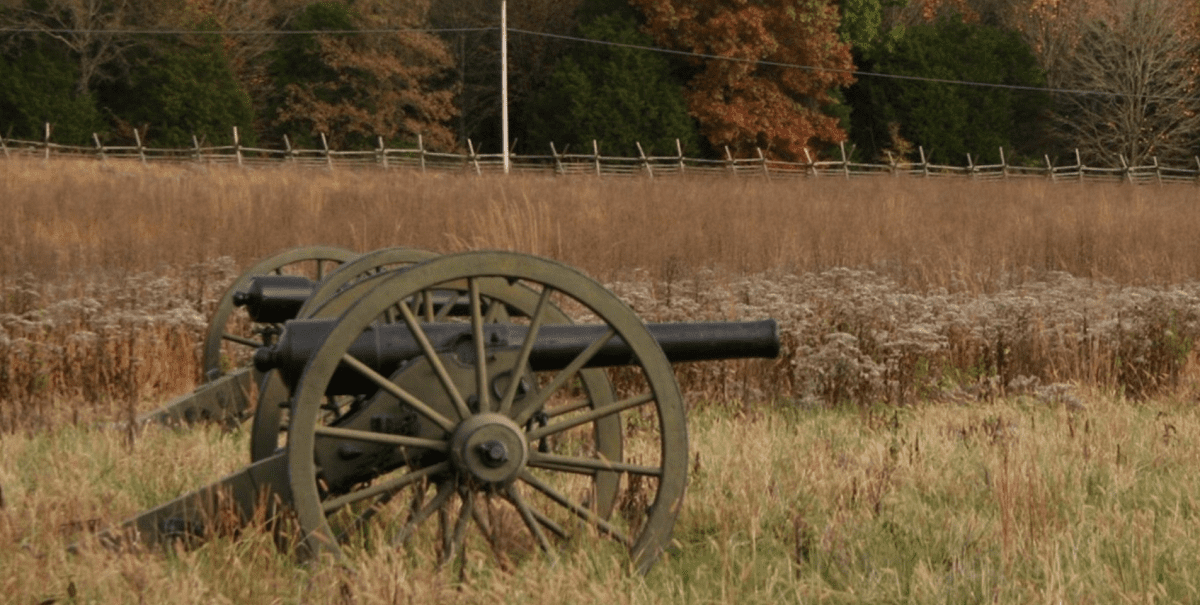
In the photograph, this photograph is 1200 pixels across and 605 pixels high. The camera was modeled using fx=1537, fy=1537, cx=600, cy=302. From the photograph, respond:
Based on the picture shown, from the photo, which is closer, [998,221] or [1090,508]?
[1090,508]

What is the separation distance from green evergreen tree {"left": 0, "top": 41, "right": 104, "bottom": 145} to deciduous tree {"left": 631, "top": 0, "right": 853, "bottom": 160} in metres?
16.7

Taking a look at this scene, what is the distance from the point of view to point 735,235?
14.7 m

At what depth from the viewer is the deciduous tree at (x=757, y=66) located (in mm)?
45281

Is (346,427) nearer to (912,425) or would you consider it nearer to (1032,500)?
(1032,500)

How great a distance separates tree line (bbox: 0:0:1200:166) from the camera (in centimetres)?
4450

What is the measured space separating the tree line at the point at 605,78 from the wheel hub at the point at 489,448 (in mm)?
39210

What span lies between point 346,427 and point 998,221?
13.7m

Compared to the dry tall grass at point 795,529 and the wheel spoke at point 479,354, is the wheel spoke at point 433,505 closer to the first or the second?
the dry tall grass at point 795,529

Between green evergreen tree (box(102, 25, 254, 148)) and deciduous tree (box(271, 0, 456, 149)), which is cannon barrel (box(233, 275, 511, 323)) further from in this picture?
deciduous tree (box(271, 0, 456, 149))

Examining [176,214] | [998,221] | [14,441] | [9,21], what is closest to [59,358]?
[14,441]

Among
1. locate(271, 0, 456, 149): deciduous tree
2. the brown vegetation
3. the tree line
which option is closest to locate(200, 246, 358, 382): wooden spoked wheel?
the brown vegetation

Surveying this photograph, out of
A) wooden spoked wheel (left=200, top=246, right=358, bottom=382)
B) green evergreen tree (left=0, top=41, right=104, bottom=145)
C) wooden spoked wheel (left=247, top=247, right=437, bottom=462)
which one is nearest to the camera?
wooden spoked wheel (left=247, top=247, right=437, bottom=462)

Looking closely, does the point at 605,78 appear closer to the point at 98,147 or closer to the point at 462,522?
the point at 98,147

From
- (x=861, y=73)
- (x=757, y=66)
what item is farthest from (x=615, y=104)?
(x=861, y=73)
